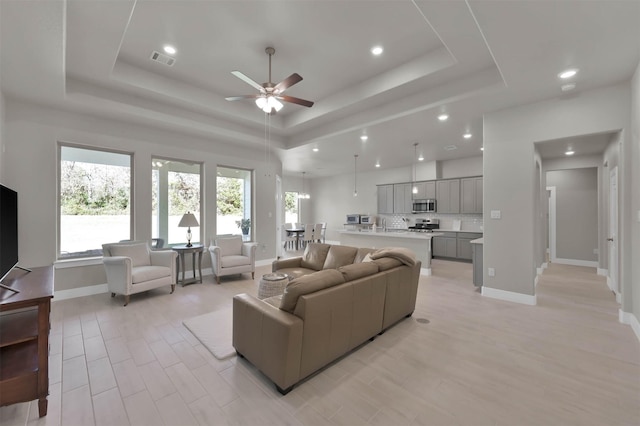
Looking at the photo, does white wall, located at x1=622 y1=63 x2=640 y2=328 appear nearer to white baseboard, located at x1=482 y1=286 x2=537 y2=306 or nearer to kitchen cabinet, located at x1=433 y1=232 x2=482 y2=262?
white baseboard, located at x1=482 y1=286 x2=537 y2=306

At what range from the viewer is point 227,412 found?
5.93ft

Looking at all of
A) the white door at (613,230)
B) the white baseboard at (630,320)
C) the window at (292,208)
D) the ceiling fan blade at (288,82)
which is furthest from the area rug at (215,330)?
the window at (292,208)

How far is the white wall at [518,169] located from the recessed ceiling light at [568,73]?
63 cm

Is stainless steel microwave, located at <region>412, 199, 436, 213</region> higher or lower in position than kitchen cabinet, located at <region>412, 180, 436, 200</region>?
lower

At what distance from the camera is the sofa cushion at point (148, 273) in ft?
12.9

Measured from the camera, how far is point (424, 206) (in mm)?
8234

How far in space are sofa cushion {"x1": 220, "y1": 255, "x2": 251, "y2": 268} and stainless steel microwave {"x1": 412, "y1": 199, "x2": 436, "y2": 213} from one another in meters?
5.56

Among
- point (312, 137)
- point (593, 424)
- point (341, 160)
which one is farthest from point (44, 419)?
point (341, 160)

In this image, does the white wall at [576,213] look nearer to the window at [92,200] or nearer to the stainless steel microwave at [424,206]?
the stainless steel microwave at [424,206]

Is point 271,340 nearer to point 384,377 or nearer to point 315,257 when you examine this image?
point 384,377

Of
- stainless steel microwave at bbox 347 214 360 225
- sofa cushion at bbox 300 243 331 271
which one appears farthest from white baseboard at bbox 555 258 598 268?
sofa cushion at bbox 300 243 331 271

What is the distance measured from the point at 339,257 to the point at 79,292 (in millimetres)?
4175

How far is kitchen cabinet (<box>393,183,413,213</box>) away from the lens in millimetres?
8680

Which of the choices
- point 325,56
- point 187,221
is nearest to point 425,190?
point 325,56
